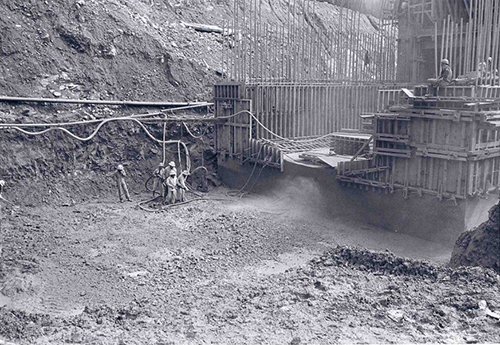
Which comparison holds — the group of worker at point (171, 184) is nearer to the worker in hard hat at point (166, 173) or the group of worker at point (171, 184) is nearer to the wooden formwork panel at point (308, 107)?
the worker in hard hat at point (166, 173)

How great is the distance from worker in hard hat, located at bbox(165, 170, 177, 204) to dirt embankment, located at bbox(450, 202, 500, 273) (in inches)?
322

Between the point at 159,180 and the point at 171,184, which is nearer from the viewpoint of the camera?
the point at 171,184

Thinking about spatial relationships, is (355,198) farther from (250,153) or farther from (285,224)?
(250,153)

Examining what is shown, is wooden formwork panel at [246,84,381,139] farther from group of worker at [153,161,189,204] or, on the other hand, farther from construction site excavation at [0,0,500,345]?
group of worker at [153,161,189,204]

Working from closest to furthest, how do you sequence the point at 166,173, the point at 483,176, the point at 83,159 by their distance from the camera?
1. the point at 483,176
2. the point at 166,173
3. the point at 83,159

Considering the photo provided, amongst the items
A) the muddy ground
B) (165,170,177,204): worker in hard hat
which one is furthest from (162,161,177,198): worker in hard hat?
the muddy ground

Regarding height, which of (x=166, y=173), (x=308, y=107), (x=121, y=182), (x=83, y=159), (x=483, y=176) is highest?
(x=308, y=107)

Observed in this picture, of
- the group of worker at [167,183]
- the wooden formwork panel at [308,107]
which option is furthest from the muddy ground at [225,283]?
the wooden formwork panel at [308,107]

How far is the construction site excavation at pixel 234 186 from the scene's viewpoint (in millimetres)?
9094

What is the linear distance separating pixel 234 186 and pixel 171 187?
11.7 ft

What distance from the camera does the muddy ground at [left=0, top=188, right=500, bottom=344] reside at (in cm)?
848

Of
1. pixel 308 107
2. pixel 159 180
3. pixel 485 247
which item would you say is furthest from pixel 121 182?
pixel 485 247

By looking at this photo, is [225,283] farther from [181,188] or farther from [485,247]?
[181,188]

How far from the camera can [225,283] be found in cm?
1083
